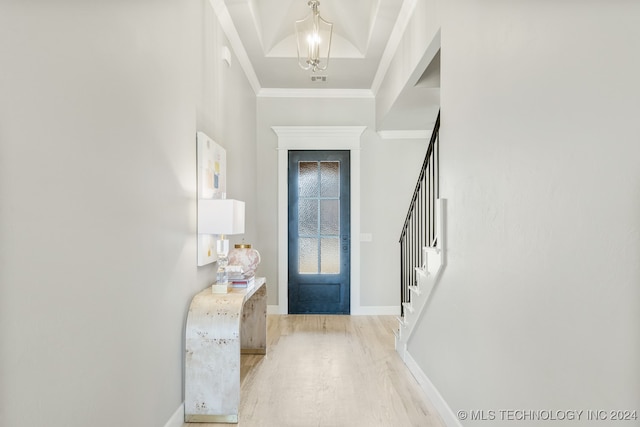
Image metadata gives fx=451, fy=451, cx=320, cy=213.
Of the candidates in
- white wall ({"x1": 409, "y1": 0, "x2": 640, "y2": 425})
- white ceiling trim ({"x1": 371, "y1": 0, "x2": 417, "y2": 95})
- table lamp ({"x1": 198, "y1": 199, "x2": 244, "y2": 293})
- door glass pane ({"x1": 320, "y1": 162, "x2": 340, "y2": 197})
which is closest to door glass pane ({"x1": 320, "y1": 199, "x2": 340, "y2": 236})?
door glass pane ({"x1": 320, "y1": 162, "x2": 340, "y2": 197})

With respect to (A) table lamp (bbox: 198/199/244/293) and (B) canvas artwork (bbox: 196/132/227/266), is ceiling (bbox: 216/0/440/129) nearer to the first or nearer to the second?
(B) canvas artwork (bbox: 196/132/227/266)

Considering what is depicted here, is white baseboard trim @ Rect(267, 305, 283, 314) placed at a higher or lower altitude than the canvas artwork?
lower

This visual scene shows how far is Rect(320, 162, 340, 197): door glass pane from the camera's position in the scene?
235 inches

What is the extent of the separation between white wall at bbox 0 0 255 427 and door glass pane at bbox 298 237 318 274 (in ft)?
10.4

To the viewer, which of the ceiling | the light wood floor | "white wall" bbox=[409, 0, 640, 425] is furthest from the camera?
the ceiling

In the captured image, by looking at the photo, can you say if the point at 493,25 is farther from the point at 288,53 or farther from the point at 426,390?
the point at 288,53

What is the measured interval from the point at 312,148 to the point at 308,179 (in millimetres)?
411

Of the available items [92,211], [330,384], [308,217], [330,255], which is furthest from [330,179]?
[92,211]

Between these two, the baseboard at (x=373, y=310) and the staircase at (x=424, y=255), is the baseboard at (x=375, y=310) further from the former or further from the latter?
the staircase at (x=424, y=255)

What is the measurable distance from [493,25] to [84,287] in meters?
2.03

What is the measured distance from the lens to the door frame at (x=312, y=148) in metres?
5.92

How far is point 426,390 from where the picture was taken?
3.18 m

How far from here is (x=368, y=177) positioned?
600 cm

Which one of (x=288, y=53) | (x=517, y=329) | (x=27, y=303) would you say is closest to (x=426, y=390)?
(x=517, y=329)
